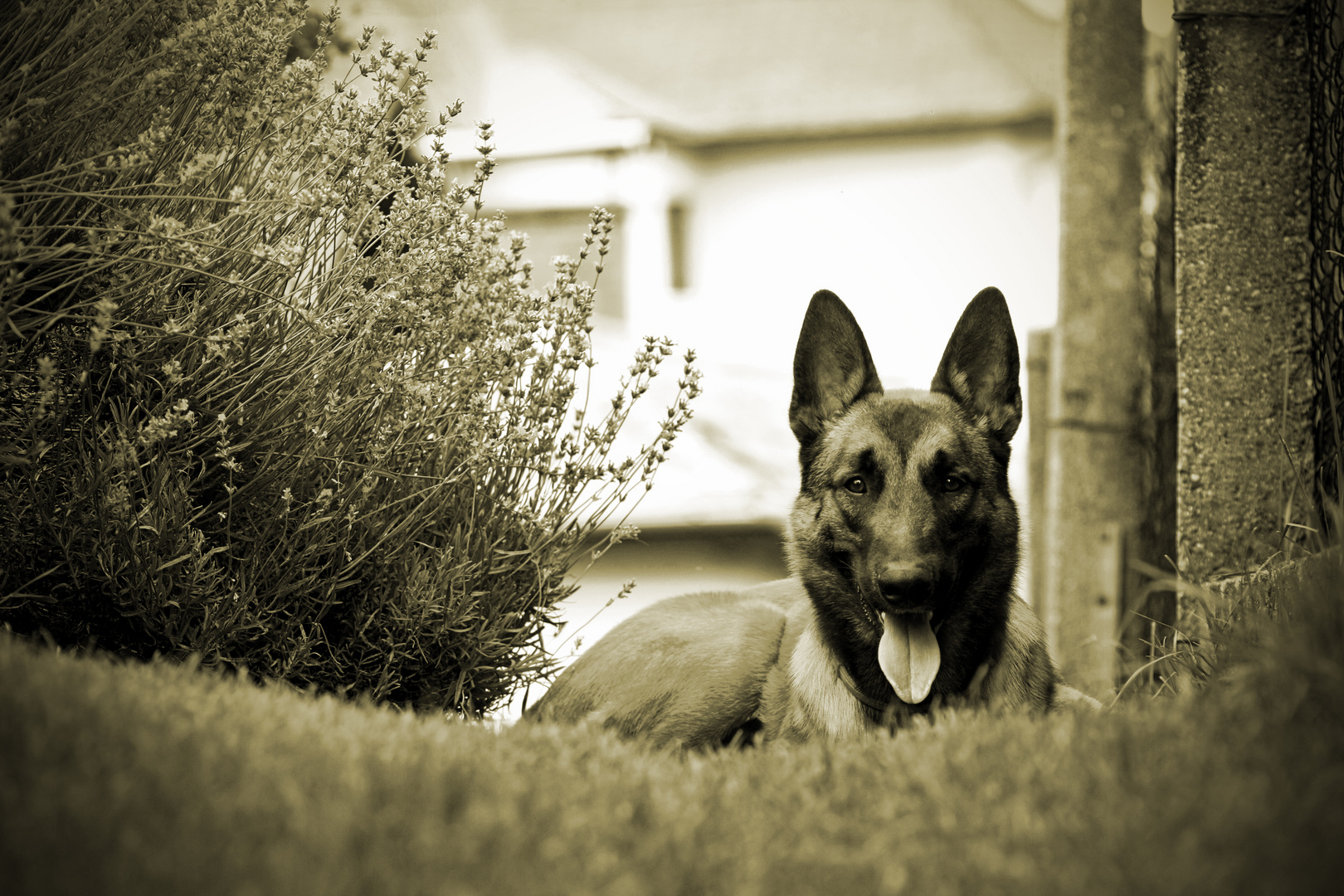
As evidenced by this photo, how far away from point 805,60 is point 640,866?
14732 millimetres

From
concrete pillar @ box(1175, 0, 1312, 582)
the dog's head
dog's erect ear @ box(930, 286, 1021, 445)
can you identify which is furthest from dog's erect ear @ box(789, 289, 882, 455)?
concrete pillar @ box(1175, 0, 1312, 582)

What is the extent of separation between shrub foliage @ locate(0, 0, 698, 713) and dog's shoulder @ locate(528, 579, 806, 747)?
198 mm

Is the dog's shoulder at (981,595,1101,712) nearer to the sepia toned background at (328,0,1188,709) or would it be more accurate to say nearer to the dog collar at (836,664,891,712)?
the dog collar at (836,664,891,712)

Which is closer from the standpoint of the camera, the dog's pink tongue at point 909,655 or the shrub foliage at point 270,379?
the shrub foliage at point 270,379

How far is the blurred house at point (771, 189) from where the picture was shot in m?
11.9

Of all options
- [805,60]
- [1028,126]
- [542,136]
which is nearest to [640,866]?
[542,136]

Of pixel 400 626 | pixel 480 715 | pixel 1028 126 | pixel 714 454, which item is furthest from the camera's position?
pixel 1028 126

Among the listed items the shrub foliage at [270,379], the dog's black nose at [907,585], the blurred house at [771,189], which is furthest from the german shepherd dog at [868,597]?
the blurred house at [771,189]

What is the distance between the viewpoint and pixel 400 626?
264cm

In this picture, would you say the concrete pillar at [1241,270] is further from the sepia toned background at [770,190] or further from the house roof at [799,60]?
the house roof at [799,60]

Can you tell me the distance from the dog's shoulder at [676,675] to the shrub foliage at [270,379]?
→ 198 millimetres

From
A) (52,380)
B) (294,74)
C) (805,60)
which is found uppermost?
(805,60)

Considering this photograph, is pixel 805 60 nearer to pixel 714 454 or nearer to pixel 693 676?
pixel 714 454

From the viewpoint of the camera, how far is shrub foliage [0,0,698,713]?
2371 mm
